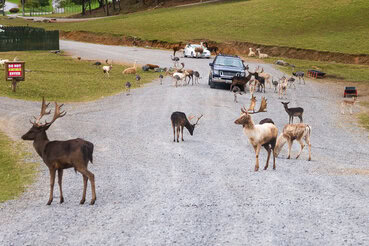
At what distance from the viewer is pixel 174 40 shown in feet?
235

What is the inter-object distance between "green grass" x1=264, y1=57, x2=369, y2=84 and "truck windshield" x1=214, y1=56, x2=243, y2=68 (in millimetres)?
13006

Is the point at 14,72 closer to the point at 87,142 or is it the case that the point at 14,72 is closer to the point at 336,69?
the point at 87,142

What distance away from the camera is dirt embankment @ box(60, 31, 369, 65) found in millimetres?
58438

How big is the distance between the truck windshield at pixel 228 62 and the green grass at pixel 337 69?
42.7 ft

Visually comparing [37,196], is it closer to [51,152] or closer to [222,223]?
[51,152]

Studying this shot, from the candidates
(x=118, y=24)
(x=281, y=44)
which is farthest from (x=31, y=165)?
(x=118, y=24)

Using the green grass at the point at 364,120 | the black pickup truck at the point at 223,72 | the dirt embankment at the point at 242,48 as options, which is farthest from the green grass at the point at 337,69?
the green grass at the point at 364,120

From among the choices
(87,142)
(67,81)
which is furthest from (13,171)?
(67,81)

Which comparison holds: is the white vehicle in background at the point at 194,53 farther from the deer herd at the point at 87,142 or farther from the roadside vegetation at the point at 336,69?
the deer herd at the point at 87,142

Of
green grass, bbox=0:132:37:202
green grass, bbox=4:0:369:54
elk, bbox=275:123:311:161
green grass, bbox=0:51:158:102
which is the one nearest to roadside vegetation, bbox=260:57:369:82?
green grass, bbox=4:0:369:54

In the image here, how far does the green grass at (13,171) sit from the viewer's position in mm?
13602

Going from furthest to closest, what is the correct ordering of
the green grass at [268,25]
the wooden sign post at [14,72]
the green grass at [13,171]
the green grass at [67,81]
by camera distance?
the green grass at [268,25]
the green grass at [67,81]
the wooden sign post at [14,72]
the green grass at [13,171]

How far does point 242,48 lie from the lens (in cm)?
6656

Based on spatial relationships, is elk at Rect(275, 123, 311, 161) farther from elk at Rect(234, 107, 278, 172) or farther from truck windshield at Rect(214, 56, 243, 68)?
truck windshield at Rect(214, 56, 243, 68)
